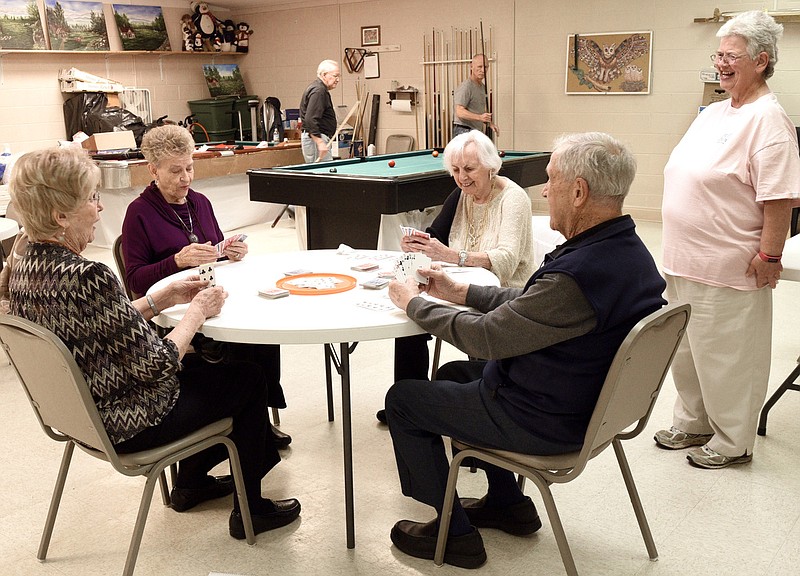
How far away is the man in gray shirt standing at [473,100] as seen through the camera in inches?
314

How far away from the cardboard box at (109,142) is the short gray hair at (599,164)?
599 cm

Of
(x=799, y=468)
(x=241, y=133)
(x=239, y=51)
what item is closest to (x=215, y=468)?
(x=799, y=468)

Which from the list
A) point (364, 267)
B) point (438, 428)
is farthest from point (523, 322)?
point (364, 267)

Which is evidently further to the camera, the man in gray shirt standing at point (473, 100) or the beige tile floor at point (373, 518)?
the man in gray shirt standing at point (473, 100)

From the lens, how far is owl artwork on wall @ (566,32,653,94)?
25.3 ft

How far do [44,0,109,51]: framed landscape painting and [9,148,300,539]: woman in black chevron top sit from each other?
7.46 metres

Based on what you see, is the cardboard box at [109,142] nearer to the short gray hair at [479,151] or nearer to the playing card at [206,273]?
the short gray hair at [479,151]

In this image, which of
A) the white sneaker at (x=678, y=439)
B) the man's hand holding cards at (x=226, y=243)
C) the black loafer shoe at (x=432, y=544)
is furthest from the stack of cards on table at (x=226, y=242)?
the white sneaker at (x=678, y=439)

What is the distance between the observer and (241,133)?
9.99 meters

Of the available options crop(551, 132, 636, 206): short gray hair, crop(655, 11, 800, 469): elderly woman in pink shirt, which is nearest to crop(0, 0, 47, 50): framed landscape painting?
crop(655, 11, 800, 469): elderly woman in pink shirt

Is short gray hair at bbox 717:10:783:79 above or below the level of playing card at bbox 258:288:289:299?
above

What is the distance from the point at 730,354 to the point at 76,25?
27.0ft

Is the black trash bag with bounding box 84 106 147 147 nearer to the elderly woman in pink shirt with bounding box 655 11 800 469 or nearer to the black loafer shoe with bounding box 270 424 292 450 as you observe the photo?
the black loafer shoe with bounding box 270 424 292 450

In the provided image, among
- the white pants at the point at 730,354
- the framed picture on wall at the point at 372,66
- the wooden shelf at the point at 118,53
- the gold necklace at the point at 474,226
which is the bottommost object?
the white pants at the point at 730,354
